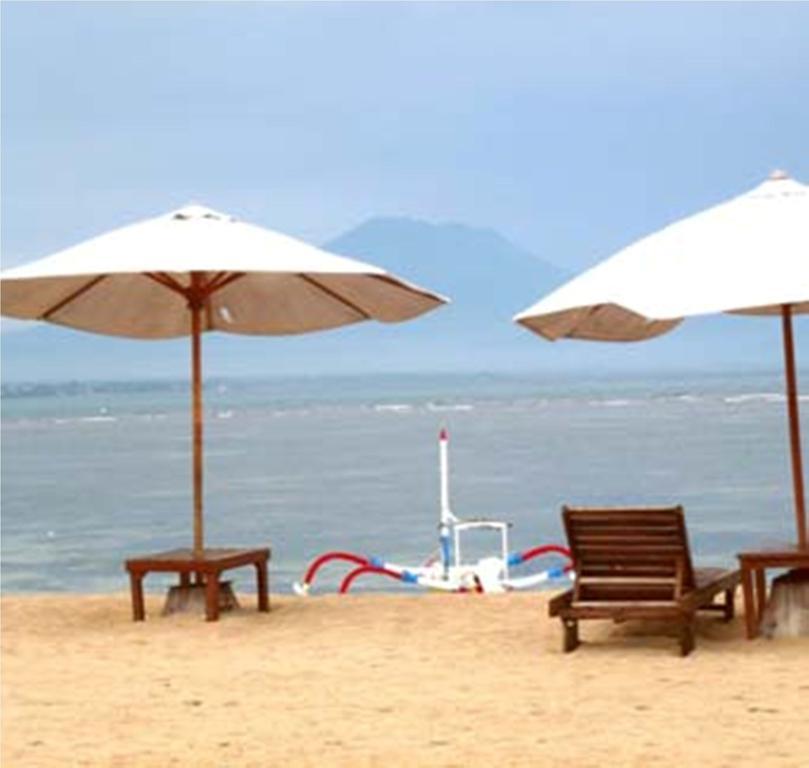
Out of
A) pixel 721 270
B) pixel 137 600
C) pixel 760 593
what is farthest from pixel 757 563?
pixel 137 600

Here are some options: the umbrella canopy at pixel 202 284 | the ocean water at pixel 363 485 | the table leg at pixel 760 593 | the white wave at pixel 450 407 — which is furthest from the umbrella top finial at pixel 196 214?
the white wave at pixel 450 407

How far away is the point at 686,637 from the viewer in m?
9.38

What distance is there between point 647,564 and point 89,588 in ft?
57.5

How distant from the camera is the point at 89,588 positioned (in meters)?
26.3

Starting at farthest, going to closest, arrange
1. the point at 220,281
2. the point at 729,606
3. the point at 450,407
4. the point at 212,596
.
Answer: the point at 450,407, the point at 220,281, the point at 212,596, the point at 729,606

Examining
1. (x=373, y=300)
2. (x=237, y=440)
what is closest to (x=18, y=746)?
(x=373, y=300)

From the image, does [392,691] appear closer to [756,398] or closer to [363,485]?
[363,485]

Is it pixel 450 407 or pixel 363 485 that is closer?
pixel 363 485

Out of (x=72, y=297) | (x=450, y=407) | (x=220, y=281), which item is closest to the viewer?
(x=220, y=281)

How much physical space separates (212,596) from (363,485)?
4197 centimetres

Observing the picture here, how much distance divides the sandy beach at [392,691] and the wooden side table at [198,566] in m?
0.14

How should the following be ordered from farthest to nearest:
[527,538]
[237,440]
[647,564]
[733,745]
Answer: [237,440] → [527,538] → [647,564] → [733,745]

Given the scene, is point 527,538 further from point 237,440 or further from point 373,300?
point 237,440

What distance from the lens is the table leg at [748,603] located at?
9648 mm
